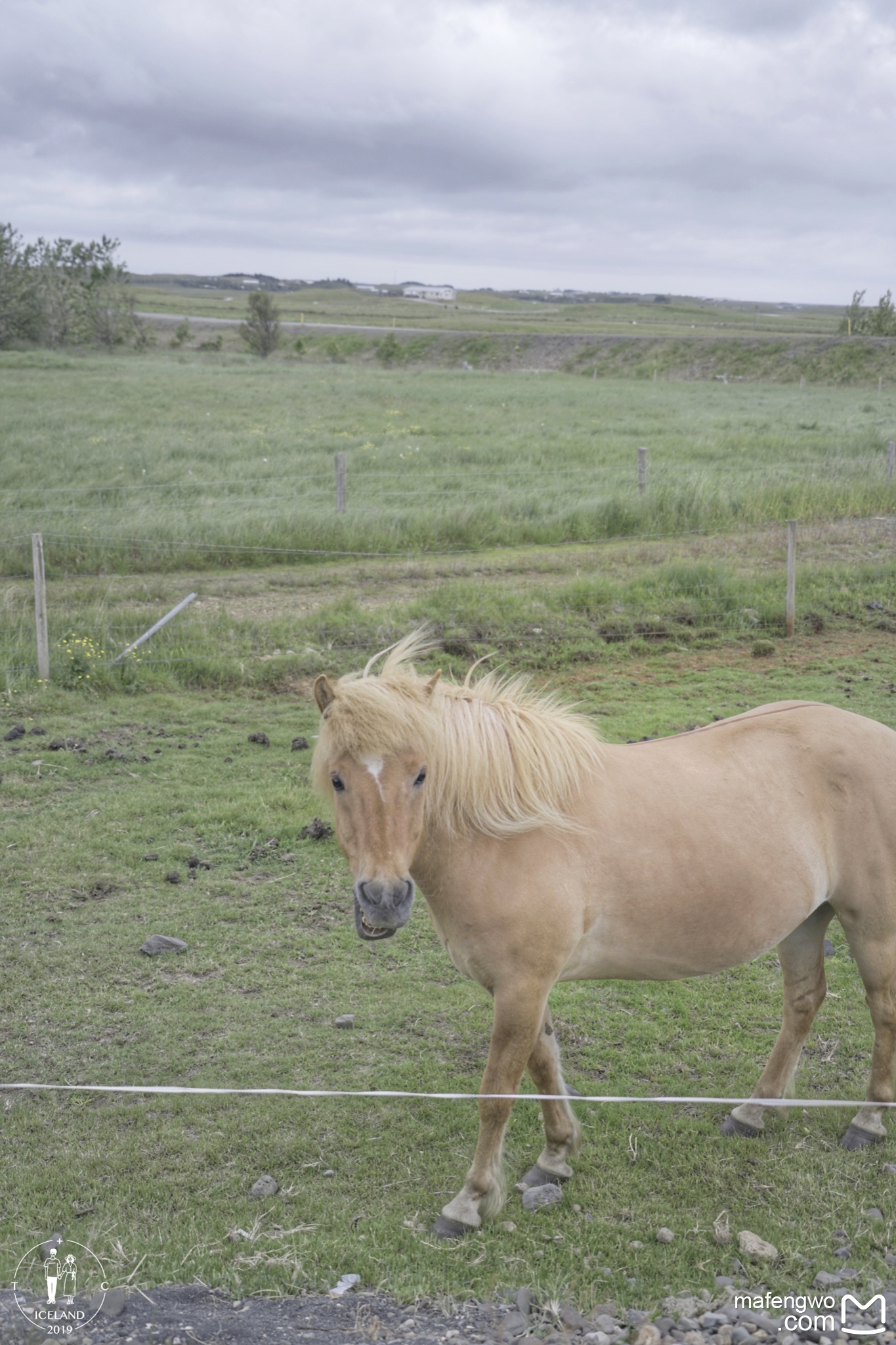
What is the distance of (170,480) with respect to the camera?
1817 centimetres

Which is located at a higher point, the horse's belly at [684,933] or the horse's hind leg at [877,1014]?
the horse's belly at [684,933]

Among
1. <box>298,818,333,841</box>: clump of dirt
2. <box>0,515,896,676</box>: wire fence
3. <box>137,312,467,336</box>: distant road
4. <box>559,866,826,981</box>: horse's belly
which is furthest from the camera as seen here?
<box>137,312,467,336</box>: distant road

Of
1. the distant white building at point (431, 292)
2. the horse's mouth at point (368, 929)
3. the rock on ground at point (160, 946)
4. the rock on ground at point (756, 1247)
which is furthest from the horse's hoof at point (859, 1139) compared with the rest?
the distant white building at point (431, 292)

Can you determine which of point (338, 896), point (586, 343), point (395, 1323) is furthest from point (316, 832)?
point (586, 343)

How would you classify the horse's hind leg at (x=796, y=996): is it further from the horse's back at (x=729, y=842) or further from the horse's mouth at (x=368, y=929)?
the horse's mouth at (x=368, y=929)

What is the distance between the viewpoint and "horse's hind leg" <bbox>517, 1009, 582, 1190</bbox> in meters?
3.68

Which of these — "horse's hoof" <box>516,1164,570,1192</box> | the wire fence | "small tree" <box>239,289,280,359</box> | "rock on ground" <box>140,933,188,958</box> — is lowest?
"horse's hoof" <box>516,1164,570,1192</box>

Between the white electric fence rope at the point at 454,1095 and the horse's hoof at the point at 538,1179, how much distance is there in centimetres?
27

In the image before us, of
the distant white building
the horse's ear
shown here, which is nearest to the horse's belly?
the horse's ear

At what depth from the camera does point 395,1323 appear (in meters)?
2.86

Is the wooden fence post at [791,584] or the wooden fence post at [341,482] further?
the wooden fence post at [341,482]

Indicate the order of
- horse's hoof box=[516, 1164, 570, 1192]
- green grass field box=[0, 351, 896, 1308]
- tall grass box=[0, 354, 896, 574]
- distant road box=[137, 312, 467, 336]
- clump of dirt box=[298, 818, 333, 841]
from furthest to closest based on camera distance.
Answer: distant road box=[137, 312, 467, 336]
tall grass box=[0, 354, 896, 574]
clump of dirt box=[298, 818, 333, 841]
horse's hoof box=[516, 1164, 570, 1192]
green grass field box=[0, 351, 896, 1308]

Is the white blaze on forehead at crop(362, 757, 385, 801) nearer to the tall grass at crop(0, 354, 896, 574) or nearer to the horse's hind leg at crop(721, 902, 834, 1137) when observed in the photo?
the horse's hind leg at crop(721, 902, 834, 1137)

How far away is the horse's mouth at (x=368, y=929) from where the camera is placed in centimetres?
305
